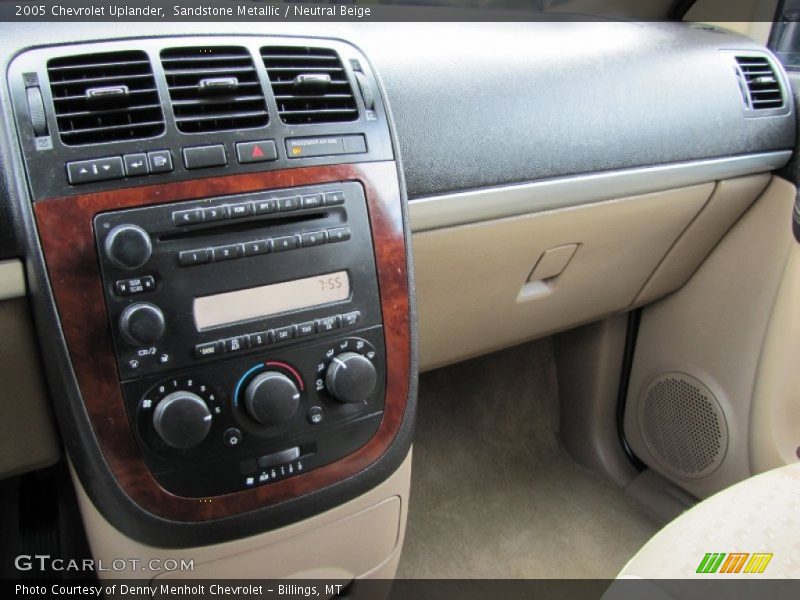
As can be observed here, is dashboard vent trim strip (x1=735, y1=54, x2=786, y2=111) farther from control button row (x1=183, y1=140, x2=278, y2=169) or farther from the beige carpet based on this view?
control button row (x1=183, y1=140, x2=278, y2=169)

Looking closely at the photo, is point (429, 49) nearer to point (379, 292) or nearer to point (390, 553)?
point (379, 292)

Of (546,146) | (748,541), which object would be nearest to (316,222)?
(546,146)

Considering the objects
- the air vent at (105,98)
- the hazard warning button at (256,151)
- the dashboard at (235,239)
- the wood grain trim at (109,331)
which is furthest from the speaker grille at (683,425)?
the air vent at (105,98)

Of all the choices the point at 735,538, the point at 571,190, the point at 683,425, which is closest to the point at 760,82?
the point at 571,190

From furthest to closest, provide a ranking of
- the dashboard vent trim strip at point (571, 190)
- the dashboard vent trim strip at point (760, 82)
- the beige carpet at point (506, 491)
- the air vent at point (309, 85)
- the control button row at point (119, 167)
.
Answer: the beige carpet at point (506, 491)
the dashboard vent trim strip at point (760, 82)
the dashboard vent trim strip at point (571, 190)
the air vent at point (309, 85)
the control button row at point (119, 167)

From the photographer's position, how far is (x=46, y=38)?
647 millimetres

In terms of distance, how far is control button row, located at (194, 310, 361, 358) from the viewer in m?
0.66

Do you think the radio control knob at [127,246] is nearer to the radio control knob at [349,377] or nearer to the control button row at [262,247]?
the control button row at [262,247]

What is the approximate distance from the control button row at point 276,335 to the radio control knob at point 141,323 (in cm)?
5

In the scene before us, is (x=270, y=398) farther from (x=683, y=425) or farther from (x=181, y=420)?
(x=683, y=425)

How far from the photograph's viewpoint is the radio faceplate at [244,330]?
63 centimetres

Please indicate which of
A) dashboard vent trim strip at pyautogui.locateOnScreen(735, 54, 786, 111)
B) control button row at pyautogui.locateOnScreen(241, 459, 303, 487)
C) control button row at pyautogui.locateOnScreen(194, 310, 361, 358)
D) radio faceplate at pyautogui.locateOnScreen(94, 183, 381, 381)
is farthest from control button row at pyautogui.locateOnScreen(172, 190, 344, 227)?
dashboard vent trim strip at pyautogui.locateOnScreen(735, 54, 786, 111)

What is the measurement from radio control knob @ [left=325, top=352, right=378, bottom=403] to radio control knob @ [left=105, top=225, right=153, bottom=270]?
217mm

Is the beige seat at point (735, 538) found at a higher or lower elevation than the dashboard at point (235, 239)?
lower
